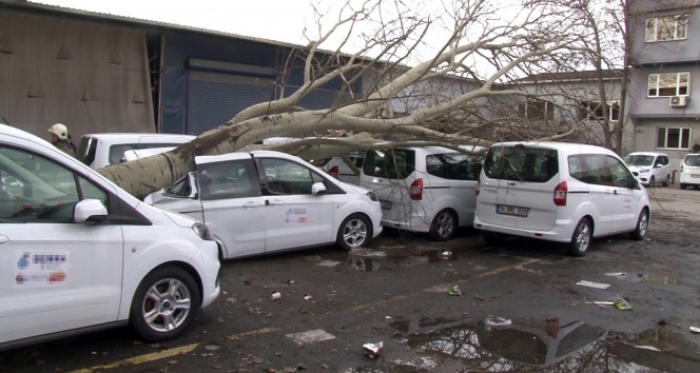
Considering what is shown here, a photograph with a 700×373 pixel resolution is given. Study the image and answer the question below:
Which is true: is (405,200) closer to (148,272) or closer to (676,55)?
(148,272)

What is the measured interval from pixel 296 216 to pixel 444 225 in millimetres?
3086

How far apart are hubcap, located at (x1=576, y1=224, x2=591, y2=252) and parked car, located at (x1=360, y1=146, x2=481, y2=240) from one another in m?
2.04

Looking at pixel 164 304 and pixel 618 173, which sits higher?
pixel 618 173

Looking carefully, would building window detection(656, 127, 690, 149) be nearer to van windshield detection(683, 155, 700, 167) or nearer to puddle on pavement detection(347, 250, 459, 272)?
van windshield detection(683, 155, 700, 167)

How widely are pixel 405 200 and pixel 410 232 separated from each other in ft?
2.33

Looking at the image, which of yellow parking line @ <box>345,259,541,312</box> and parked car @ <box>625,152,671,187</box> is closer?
yellow parking line @ <box>345,259,541,312</box>

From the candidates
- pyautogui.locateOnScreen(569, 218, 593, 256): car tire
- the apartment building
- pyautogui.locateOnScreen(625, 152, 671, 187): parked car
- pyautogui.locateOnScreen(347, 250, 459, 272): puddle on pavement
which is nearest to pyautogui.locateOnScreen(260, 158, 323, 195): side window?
pyautogui.locateOnScreen(347, 250, 459, 272): puddle on pavement

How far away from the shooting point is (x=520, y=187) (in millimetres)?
9023

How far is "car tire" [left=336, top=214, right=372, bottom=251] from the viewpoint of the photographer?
881cm

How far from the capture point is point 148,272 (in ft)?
15.5

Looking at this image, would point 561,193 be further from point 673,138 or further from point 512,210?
point 673,138

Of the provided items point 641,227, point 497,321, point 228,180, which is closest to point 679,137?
point 641,227

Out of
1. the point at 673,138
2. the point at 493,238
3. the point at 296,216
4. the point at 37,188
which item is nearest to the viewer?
the point at 37,188

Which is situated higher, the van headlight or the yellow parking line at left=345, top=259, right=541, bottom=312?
the van headlight
